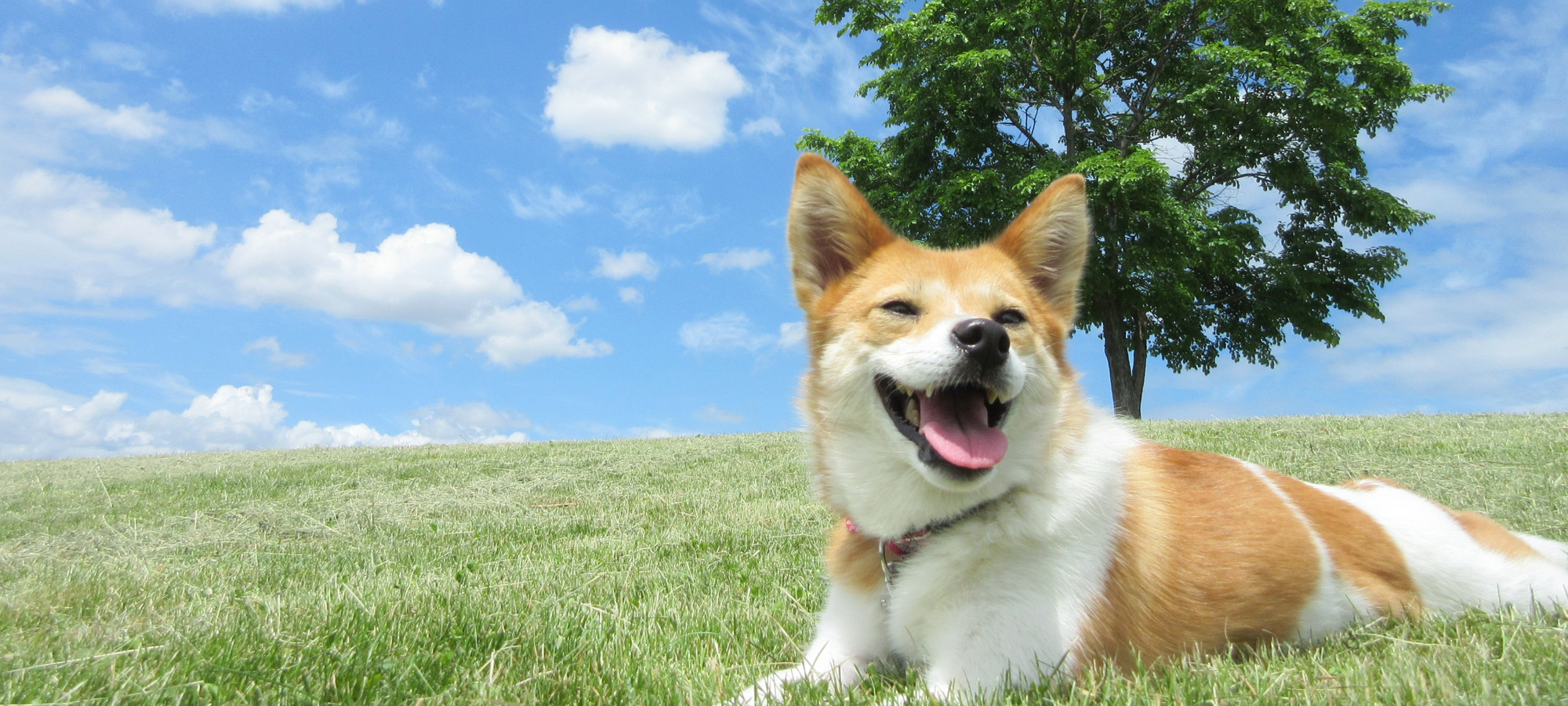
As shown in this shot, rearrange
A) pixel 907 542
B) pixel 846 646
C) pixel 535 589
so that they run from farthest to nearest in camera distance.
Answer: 1. pixel 535 589
2. pixel 846 646
3. pixel 907 542

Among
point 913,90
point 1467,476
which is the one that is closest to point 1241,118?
point 913,90

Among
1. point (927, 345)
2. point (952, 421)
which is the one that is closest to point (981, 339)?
point (927, 345)

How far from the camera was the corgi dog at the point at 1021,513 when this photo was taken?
262cm

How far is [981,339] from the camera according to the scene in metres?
2.57

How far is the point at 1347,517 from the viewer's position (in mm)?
3320

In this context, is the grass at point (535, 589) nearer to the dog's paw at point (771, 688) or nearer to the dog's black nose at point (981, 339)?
the dog's paw at point (771, 688)

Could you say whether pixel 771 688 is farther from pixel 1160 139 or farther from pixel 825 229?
pixel 1160 139

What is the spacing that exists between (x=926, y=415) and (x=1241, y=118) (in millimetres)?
21221

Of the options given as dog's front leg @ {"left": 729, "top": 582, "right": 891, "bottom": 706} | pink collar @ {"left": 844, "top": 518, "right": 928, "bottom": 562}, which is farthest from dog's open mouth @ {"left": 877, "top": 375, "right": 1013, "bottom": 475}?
dog's front leg @ {"left": 729, "top": 582, "right": 891, "bottom": 706}

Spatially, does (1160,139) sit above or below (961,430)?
above

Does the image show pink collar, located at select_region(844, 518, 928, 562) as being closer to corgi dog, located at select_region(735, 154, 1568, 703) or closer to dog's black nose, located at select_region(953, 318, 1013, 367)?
Result: corgi dog, located at select_region(735, 154, 1568, 703)

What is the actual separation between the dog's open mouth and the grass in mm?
705

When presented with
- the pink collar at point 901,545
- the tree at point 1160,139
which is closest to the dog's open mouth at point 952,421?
the pink collar at point 901,545

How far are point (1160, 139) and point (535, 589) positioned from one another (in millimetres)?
22540
